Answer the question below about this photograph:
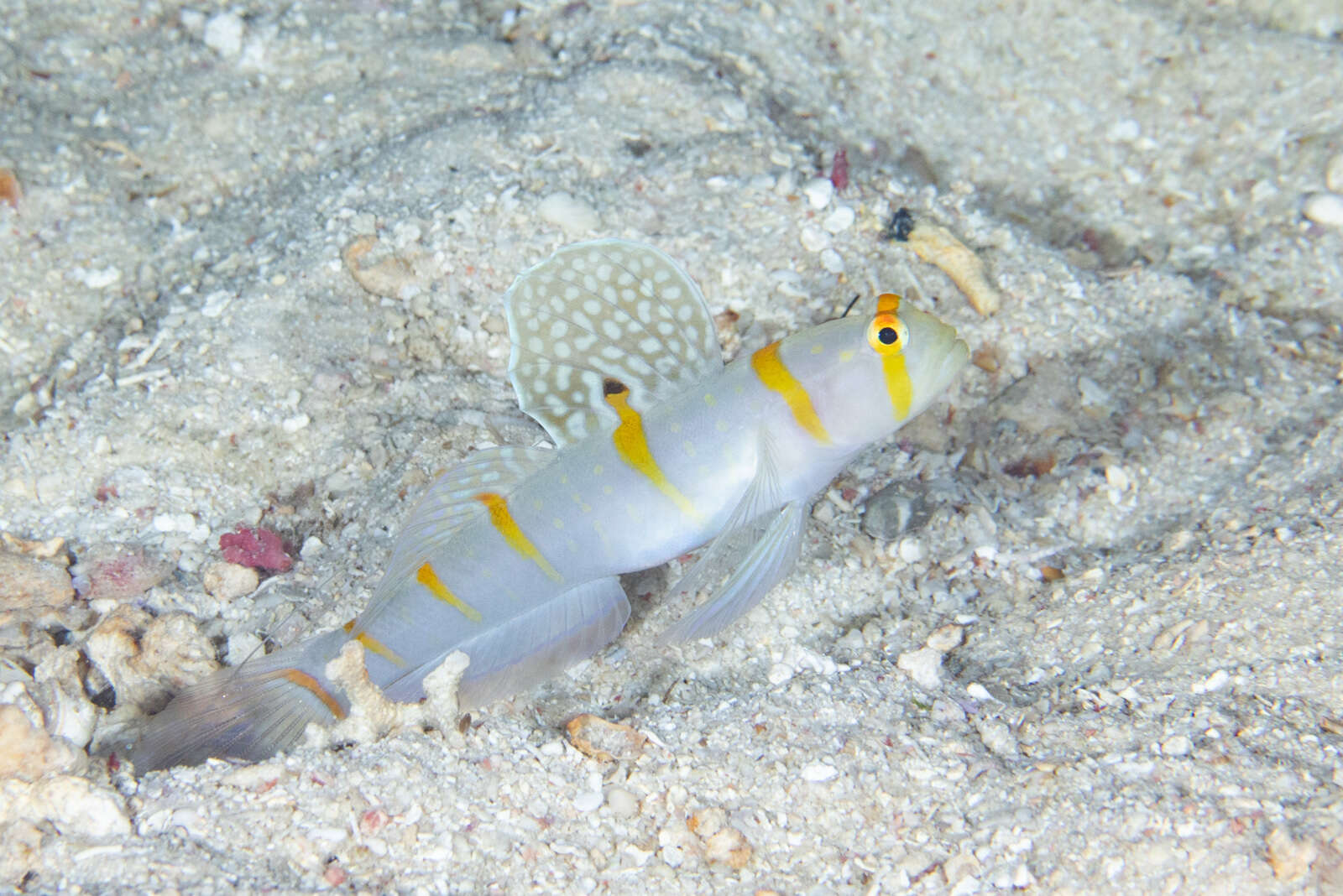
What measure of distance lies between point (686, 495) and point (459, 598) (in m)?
0.64

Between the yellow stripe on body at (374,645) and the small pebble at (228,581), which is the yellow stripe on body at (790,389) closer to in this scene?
the yellow stripe on body at (374,645)

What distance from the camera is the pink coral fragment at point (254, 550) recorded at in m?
2.82

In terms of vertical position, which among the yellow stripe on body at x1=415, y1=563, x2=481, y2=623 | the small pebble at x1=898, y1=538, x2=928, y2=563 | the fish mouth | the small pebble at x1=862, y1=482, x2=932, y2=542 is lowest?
the small pebble at x1=898, y1=538, x2=928, y2=563

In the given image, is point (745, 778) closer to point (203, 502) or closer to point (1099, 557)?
point (1099, 557)

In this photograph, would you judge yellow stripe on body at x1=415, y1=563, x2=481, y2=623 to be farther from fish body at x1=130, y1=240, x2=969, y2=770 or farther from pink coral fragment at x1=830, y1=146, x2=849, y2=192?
pink coral fragment at x1=830, y1=146, x2=849, y2=192

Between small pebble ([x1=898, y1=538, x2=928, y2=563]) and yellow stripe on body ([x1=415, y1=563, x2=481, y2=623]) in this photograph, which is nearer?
yellow stripe on body ([x1=415, y1=563, x2=481, y2=623])

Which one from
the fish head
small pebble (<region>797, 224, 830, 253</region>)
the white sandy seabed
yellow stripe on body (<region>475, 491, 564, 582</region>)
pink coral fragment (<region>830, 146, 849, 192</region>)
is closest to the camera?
the white sandy seabed

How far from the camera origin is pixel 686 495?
2.30 m

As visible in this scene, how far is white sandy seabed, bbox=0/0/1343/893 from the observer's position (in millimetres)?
1914

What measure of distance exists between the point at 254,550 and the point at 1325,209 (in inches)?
181

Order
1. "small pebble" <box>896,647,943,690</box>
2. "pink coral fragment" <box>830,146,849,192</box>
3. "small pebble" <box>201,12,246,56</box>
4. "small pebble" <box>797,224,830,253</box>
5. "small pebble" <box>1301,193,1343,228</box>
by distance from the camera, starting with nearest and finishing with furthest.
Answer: "small pebble" <box>896,647,943,690</box>, "small pebble" <box>797,224,830,253</box>, "pink coral fragment" <box>830,146,849,192</box>, "small pebble" <box>1301,193,1343,228</box>, "small pebble" <box>201,12,246,56</box>

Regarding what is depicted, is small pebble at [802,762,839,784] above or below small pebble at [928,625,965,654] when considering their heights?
above

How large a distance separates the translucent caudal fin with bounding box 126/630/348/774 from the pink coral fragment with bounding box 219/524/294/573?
63cm

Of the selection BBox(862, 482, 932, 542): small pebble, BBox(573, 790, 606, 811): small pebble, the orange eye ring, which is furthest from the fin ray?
BBox(862, 482, 932, 542): small pebble
